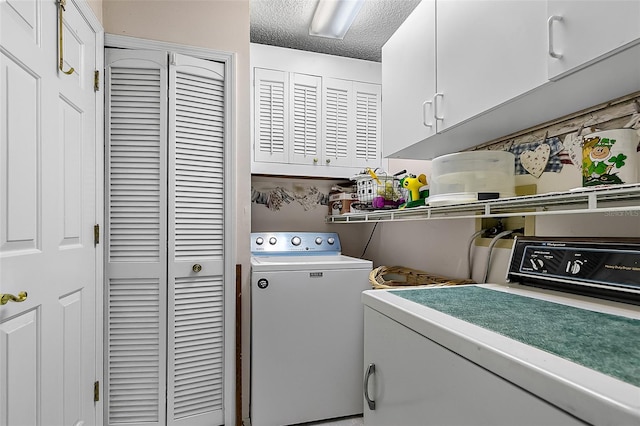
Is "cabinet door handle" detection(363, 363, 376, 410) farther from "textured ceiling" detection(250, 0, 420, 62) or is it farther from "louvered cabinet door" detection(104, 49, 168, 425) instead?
"textured ceiling" detection(250, 0, 420, 62)

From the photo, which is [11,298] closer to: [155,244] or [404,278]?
[155,244]

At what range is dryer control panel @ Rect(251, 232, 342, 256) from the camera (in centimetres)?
252

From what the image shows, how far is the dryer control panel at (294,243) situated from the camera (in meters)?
2.52

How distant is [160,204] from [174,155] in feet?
0.92

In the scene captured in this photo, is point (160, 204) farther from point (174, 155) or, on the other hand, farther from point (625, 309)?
point (625, 309)

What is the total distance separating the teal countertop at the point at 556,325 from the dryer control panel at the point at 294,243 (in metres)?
1.54

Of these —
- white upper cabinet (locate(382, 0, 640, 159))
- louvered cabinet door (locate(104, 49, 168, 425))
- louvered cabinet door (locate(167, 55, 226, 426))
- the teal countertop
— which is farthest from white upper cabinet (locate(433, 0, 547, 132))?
louvered cabinet door (locate(104, 49, 168, 425))

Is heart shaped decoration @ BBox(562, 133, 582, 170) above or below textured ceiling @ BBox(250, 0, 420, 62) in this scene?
below

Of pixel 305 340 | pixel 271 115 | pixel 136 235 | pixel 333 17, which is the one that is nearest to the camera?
pixel 136 235

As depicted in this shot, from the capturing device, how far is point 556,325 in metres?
0.75

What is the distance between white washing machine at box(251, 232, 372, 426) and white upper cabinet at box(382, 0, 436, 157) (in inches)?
32.7

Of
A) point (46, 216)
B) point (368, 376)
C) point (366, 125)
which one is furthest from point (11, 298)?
point (366, 125)

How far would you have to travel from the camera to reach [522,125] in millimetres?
1396

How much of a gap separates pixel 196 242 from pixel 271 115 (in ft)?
3.53
